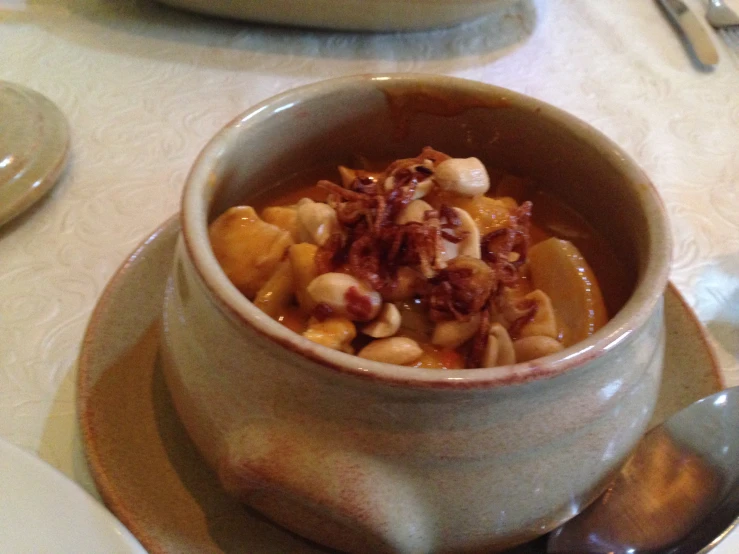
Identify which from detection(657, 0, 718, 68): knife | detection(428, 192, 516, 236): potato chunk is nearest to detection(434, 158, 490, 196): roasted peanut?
detection(428, 192, 516, 236): potato chunk

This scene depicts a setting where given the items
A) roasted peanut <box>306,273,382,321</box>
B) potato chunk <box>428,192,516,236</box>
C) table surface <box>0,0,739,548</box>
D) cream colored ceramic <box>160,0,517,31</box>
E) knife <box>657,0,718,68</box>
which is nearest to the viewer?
roasted peanut <box>306,273,382,321</box>

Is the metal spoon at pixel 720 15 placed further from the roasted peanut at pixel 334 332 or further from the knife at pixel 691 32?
the roasted peanut at pixel 334 332

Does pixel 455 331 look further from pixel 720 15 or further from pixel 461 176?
pixel 720 15

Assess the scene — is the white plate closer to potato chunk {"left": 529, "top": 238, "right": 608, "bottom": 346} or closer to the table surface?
the table surface

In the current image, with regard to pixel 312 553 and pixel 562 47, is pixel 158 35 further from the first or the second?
pixel 312 553

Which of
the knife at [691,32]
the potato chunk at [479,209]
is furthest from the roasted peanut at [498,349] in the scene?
the knife at [691,32]
